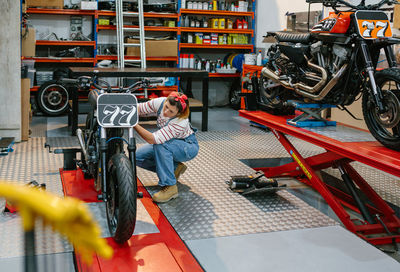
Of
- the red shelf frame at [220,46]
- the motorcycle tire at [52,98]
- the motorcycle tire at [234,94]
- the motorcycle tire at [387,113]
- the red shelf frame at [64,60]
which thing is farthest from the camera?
the motorcycle tire at [234,94]

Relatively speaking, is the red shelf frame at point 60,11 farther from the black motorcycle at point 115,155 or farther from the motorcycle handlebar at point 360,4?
the motorcycle handlebar at point 360,4

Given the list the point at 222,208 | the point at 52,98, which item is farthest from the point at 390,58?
the point at 52,98

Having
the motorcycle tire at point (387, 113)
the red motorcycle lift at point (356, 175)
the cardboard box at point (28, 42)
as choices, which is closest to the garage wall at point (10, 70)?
the cardboard box at point (28, 42)

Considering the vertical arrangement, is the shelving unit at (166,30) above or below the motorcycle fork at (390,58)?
above

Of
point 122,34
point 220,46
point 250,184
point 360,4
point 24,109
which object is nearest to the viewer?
point 360,4

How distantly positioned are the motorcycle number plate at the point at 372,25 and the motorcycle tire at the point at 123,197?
77.2 inches

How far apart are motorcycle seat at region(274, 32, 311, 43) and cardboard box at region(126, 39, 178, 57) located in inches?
154

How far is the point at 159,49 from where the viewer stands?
818 centimetres

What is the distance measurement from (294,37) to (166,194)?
187 cm

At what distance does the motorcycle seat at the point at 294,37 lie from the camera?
4043 millimetres

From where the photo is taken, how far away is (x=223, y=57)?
9547 millimetres

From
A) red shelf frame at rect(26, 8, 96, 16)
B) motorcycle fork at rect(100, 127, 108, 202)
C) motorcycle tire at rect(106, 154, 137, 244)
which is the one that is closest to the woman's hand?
motorcycle fork at rect(100, 127, 108, 202)

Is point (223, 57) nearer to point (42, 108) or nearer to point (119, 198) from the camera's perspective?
point (42, 108)

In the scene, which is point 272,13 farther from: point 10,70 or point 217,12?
point 10,70
